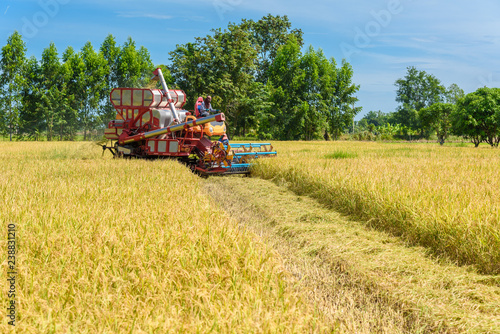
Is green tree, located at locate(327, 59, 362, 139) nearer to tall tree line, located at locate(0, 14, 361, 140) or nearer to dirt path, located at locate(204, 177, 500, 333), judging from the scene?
tall tree line, located at locate(0, 14, 361, 140)

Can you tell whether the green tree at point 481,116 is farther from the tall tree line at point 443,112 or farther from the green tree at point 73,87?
the green tree at point 73,87

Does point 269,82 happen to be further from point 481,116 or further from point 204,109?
point 204,109

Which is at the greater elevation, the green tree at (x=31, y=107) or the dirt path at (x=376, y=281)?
the green tree at (x=31, y=107)

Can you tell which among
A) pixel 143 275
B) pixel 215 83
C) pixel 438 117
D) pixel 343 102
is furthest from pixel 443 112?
pixel 143 275

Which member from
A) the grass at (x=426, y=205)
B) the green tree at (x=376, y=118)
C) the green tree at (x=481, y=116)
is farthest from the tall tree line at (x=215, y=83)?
the green tree at (x=376, y=118)

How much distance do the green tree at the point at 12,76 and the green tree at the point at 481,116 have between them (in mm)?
42621

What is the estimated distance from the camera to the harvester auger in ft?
36.9

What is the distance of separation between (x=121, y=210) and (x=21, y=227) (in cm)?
112

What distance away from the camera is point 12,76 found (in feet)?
136

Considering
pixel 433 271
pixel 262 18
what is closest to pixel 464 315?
pixel 433 271

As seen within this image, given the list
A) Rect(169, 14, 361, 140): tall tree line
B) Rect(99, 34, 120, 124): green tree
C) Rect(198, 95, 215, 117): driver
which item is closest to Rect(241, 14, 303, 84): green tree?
Rect(169, 14, 361, 140): tall tree line

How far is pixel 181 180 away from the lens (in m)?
7.91

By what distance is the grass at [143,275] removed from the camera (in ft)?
7.45

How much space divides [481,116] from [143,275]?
27.2 m
